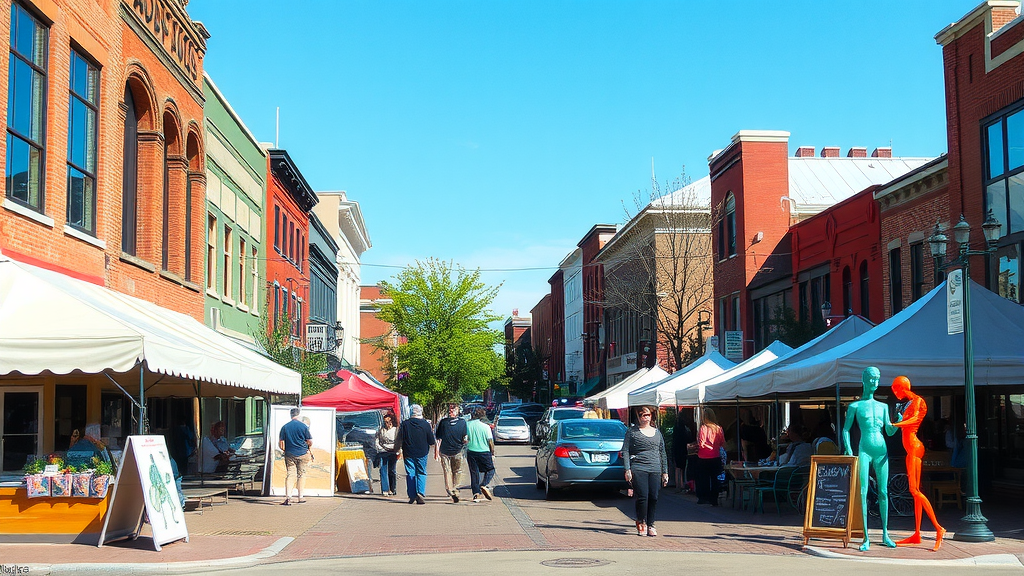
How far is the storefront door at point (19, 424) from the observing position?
15078 mm

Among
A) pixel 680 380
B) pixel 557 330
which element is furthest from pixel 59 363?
pixel 557 330

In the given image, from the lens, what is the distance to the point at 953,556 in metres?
10.9

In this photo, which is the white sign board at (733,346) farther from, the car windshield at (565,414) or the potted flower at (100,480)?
the potted flower at (100,480)

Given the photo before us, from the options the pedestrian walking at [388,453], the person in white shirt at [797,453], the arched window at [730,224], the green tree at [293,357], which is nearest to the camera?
the person in white shirt at [797,453]

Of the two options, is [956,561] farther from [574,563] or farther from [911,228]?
[911,228]

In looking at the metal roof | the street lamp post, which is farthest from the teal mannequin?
the metal roof

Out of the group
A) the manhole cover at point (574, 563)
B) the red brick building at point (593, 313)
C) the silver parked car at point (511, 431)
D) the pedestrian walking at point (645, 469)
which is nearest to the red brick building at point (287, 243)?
the silver parked car at point (511, 431)

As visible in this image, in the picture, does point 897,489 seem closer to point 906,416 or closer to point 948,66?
point 906,416

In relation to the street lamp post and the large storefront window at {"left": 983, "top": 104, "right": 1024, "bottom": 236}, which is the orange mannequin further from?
the large storefront window at {"left": 983, "top": 104, "right": 1024, "bottom": 236}

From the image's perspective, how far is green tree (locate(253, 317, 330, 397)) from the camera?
94.9ft

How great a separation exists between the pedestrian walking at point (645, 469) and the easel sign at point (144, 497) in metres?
5.59

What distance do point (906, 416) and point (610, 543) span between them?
3716 millimetres

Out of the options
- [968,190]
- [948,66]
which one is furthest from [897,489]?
[948,66]

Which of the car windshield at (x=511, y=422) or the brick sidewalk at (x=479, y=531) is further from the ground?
the brick sidewalk at (x=479, y=531)
